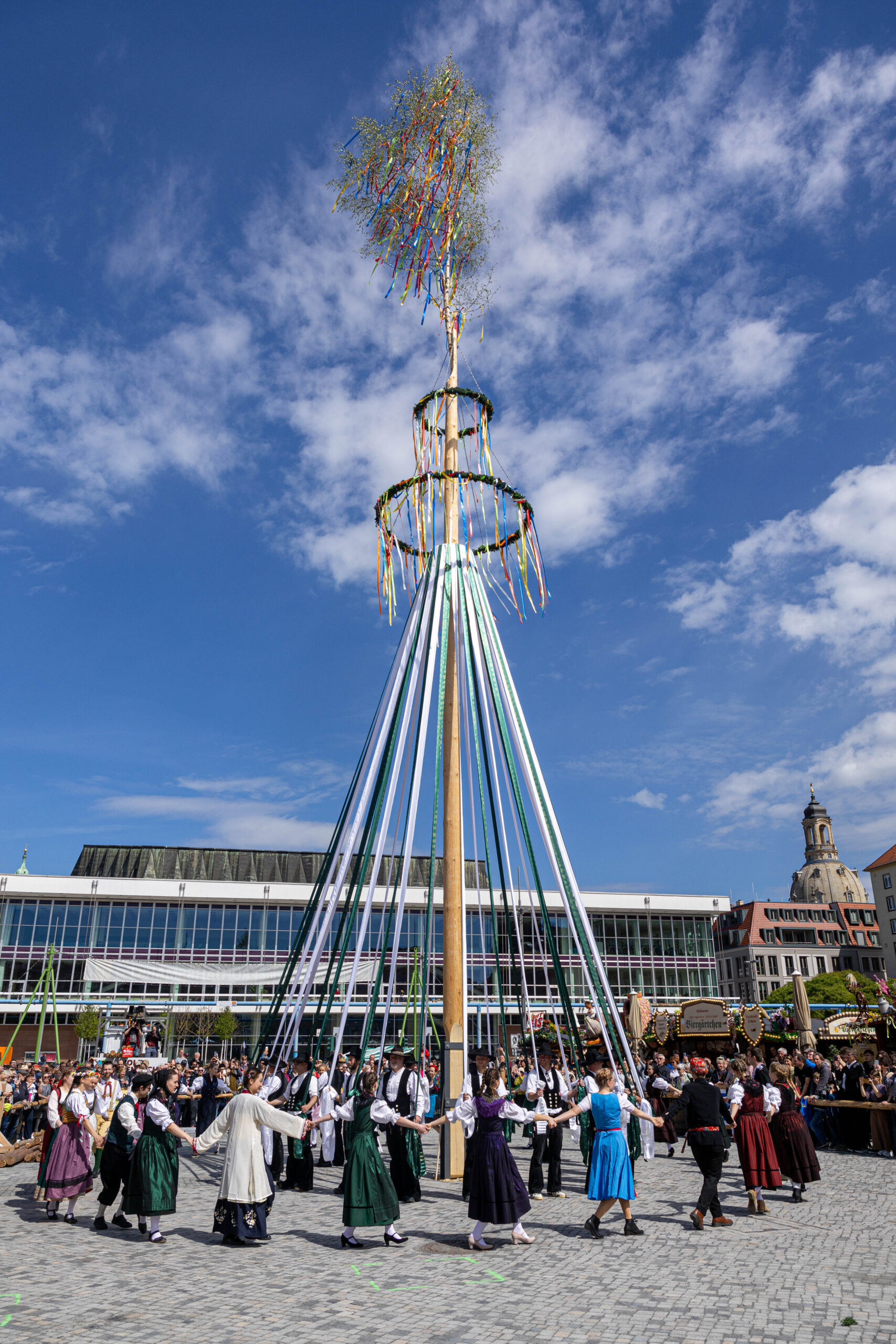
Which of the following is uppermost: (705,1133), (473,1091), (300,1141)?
(473,1091)

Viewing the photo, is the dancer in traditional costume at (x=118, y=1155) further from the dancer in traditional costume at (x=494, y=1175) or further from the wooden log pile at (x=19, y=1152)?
the wooden log pile at (x=19, y=1152)

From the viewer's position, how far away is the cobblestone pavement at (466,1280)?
16.6ft

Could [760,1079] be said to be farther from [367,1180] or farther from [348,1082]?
[367,1180]

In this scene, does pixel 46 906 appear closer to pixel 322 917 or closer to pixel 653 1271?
pixel 322 917

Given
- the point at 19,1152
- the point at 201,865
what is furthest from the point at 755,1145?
the point at 201,865

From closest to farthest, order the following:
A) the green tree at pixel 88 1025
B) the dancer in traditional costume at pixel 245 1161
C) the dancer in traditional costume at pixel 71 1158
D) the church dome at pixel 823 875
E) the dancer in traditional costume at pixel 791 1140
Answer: the dancer in traditional costume at pixel 245 1161, the dancer in traditional costume at pixel 71 1158, the dancer in traditional costume at pixel 791 1140, the green tree at pixel 88 1025, the church dome at pixel 823 875

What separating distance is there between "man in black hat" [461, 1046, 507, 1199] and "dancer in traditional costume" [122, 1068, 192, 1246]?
2.35m

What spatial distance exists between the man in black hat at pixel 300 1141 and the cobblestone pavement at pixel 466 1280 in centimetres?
101

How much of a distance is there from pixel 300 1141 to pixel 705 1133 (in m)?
4.73

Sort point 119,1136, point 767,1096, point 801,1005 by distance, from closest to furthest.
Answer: point 119,1136, point 767,1096, point 801,1005

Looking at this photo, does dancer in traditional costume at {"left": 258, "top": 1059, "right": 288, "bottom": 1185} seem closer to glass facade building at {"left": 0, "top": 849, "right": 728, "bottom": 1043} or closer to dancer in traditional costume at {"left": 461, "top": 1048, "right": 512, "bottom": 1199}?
dancer in traditional costume at {"left": 461, "top": 1048, "right": 512, "bottom": 1199}

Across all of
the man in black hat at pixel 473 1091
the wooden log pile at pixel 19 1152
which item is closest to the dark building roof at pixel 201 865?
the wooden log pile at pixel 19 1152

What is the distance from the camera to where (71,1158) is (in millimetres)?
8711

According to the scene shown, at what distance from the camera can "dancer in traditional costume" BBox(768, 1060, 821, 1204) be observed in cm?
894
